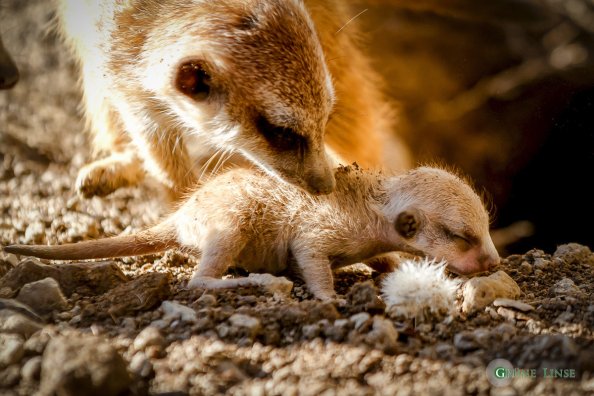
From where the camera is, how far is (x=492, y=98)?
115 inches

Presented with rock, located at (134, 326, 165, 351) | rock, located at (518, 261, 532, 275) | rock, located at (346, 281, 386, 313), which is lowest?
rock, located at (134, 326, 165, 351)

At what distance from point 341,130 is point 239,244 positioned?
1.16 meters

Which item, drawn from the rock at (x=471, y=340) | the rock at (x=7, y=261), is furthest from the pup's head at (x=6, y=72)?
the rock at (x=471, y=340)

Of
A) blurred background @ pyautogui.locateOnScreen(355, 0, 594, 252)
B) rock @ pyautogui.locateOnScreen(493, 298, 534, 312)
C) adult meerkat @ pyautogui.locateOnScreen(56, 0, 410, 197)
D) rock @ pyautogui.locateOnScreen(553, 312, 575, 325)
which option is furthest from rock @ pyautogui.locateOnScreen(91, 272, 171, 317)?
blurred background @ pyautogui.locateOnScreen(355, 0, 594, 252)

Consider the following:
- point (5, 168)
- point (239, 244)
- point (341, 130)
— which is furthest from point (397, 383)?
point (5, 168)

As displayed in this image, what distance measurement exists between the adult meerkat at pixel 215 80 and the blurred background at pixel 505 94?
0.79ft

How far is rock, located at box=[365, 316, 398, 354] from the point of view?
4.17 ft

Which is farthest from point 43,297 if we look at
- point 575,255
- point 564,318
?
point 575,255

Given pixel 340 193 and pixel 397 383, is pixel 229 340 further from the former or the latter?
pixel 340 193

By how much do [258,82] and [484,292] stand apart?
0.86m

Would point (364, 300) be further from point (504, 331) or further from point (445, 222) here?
point (445, 222)

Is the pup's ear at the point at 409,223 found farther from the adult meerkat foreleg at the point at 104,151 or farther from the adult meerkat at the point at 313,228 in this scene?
the adult meerkat foreleg at the point at 104,151

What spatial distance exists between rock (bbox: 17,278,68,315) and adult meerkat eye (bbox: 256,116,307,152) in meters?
0.76

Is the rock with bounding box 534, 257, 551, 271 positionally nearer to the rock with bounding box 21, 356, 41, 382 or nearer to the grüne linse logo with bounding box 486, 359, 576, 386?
the grüne linse logo with bounding box 486, 359, 576, 386
